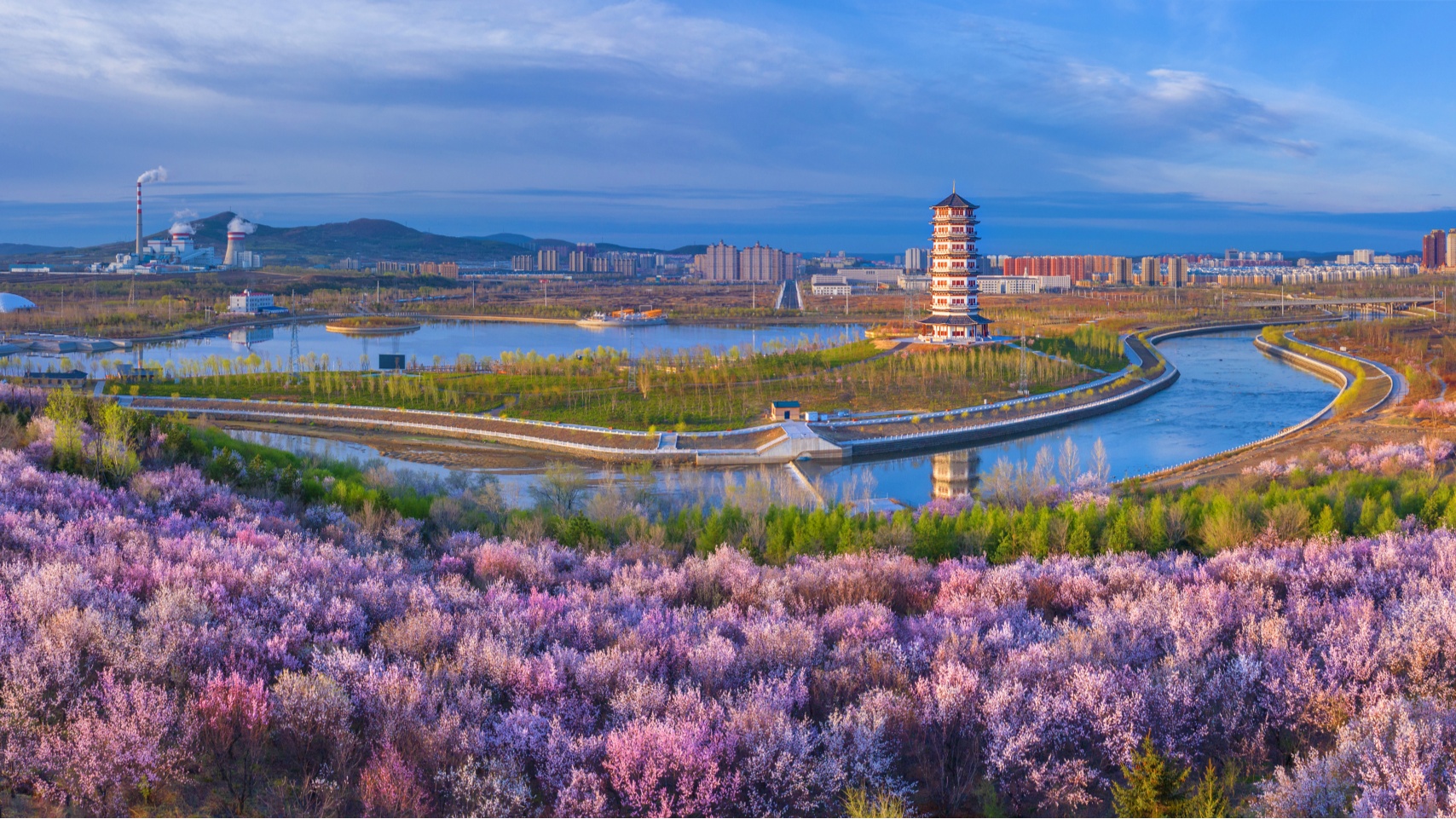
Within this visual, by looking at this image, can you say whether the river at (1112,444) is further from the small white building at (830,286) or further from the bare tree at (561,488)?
the small white building at (830,286)

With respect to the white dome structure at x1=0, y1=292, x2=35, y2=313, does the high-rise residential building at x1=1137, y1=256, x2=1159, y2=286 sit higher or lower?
higher

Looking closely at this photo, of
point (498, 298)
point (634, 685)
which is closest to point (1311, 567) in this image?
point (634, 685)

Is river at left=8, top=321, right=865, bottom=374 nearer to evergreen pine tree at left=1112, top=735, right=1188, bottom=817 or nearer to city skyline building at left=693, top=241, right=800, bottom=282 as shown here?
evergreen pine tree at left=1112, top=735, right=1188, bottom=817

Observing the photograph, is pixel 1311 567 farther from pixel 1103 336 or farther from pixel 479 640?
pixel 1103 336

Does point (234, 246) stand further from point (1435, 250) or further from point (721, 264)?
point (1435, 250)

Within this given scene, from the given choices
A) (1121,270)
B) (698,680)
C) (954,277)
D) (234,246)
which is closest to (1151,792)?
(698,680)

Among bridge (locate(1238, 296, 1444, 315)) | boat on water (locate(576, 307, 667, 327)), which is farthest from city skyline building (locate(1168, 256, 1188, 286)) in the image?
boat on water (locate(576, 307, 667, 327))

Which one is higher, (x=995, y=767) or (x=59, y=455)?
(x=59, y=455)
